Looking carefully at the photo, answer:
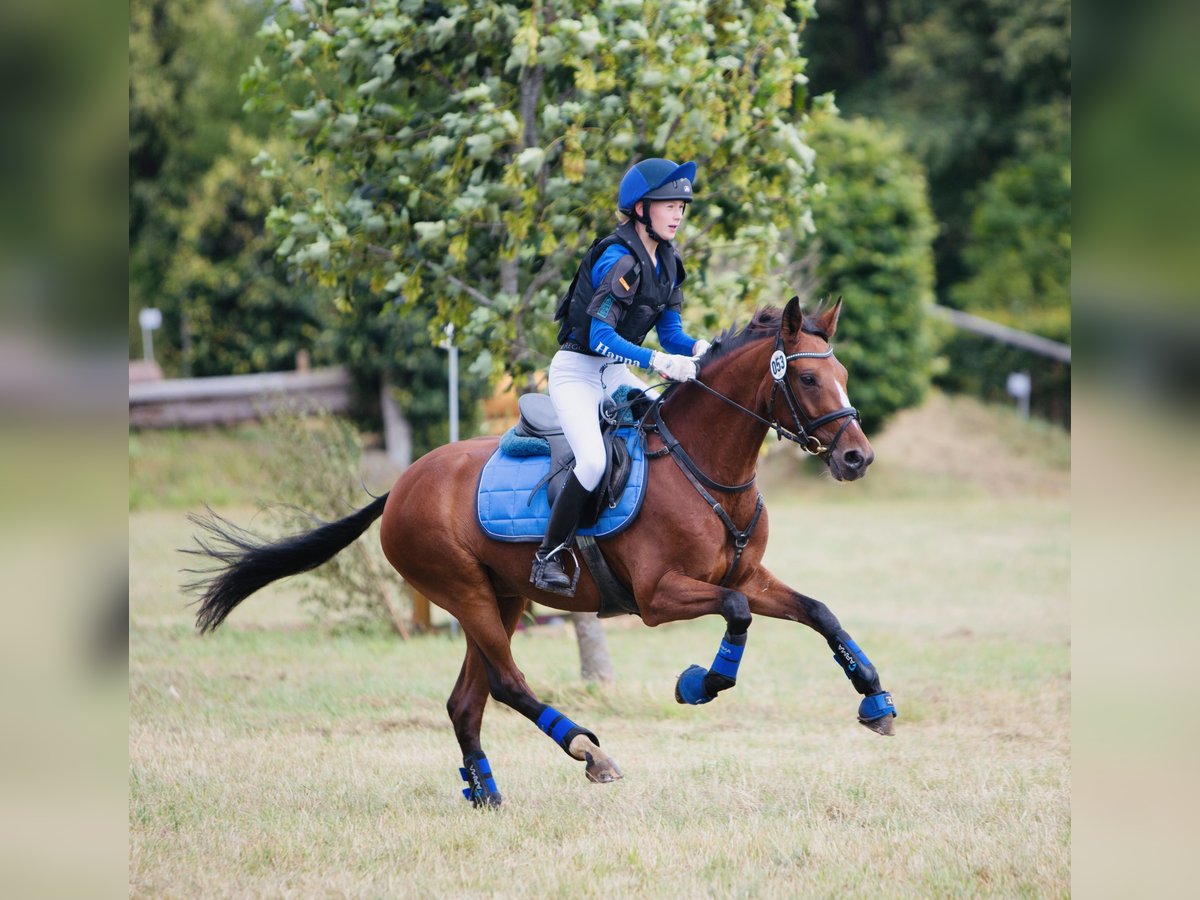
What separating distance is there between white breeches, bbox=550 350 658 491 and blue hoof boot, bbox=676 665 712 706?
3.23ft

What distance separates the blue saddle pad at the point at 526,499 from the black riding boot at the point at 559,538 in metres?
0.14

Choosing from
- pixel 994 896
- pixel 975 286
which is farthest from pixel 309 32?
pixel 975 286

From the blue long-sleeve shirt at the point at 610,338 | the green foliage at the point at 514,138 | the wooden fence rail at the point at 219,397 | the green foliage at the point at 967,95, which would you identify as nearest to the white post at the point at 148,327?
the wooden fence rail at the point at 219,397

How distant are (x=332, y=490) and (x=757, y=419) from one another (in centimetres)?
644

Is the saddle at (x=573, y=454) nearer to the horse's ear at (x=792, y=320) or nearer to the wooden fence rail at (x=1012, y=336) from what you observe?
the horse's ear at (x=792, y=320)

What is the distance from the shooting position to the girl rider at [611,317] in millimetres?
5914

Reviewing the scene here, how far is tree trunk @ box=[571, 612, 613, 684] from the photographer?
33.0 ft

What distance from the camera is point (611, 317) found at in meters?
5.92

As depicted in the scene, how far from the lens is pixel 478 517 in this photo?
655 cm

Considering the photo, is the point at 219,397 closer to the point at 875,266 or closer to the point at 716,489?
the point at 875,266

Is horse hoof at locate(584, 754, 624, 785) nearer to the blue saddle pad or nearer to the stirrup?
the stirrup

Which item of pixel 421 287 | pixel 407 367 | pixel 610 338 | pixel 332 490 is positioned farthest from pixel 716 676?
pixel 407 367

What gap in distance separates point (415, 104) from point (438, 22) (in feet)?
5.33

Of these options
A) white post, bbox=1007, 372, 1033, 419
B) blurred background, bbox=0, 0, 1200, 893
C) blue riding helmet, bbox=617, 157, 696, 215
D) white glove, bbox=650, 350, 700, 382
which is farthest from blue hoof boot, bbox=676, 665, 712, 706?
white post, bbox=1007, 372, 1033, 419
